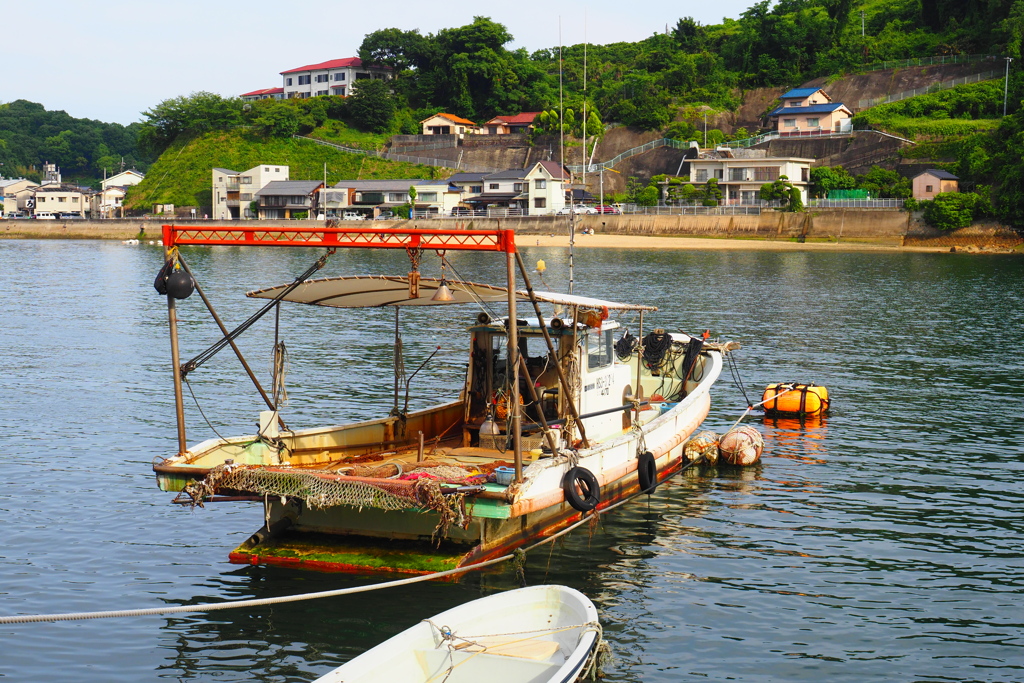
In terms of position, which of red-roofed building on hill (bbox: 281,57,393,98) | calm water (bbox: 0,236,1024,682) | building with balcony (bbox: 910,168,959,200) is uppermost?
red-roofed building on hill (bbox: 281,57,393,98)

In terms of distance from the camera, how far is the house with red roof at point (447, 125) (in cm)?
13938

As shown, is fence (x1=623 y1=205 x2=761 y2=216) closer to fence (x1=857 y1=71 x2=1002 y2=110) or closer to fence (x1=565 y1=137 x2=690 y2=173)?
fence (x1=565 y1=137 x2=690 y2=173)

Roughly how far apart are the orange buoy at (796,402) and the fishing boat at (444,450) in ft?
26.6

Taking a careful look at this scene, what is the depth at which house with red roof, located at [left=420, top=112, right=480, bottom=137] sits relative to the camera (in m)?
139

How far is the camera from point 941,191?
92812 mm

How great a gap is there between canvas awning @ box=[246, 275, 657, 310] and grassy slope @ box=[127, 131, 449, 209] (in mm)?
117309

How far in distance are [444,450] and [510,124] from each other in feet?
403

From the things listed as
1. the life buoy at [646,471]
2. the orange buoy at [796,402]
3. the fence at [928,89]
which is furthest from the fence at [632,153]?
the life buoy at [646,471]

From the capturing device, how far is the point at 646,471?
19.2 metres

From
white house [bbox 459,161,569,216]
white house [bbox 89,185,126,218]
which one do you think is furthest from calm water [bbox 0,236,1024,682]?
white house [bbox 89,185,126,218]

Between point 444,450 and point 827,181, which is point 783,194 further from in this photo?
point 444,450

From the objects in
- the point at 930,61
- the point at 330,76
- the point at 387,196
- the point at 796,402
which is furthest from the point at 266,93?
the point at 796,402

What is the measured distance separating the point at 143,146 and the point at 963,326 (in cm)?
13388

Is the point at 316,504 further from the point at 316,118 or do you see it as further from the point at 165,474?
the point at 316,118
